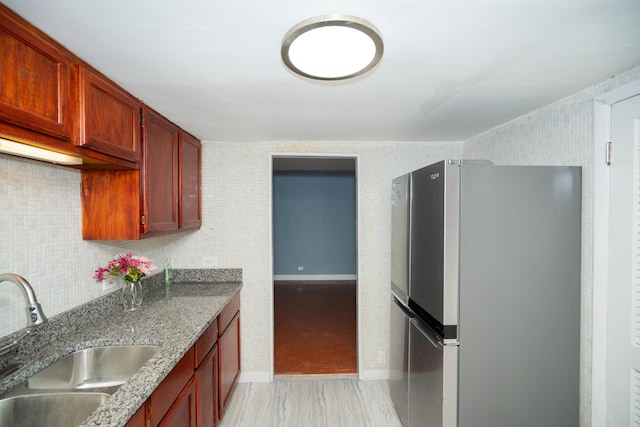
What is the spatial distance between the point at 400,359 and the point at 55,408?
193 centimetres

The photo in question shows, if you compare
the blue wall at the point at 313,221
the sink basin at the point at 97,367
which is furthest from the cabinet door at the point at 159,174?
the blue wall at the point at 313,221

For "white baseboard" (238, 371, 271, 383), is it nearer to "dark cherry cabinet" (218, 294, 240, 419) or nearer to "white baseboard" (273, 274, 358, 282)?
"dark cherry cabinet" (218, 294, 240, 419)

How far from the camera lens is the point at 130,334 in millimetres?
1513

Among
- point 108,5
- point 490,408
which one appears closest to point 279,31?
point 108,5

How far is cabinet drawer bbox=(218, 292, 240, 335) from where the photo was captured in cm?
204

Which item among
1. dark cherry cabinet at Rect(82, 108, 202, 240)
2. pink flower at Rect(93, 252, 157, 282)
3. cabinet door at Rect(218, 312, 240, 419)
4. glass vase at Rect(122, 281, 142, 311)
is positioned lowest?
cabinet door at Rect(218, 312, 240, 419)

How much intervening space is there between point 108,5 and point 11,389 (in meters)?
1.45

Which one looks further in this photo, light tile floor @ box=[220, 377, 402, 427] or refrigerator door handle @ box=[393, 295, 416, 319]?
light tile floor @ box=[220, 377, 402, 427]

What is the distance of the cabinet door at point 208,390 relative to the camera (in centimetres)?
166

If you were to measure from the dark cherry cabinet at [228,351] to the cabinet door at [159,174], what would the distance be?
0.77m

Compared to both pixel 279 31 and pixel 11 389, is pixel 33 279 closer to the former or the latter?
pixel 11 389

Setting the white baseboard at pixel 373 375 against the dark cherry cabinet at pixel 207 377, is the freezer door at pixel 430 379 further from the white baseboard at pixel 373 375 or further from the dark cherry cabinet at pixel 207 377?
the dark cherry cabinet at pixel 207 377

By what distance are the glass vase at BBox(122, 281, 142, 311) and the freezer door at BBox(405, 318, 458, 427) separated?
181 centimetres

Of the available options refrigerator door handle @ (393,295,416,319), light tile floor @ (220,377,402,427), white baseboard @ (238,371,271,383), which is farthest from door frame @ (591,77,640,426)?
white baseboard @ (238,371,271,383)
